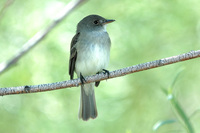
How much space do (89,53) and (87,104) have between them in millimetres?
784

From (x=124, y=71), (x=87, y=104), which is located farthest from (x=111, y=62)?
(x=124, y=71)

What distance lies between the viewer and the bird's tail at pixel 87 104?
485 cm

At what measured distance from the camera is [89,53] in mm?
4605

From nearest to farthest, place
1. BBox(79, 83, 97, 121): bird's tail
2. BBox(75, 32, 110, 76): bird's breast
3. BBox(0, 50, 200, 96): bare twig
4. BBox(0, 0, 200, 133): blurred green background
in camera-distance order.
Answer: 1. BBox(0, 50, 200, 96): bare twig
2. BBox(75, 32, 110, 76): bird's breast
3. BBox(79, 83, 97, 121): bird's tail
4. BBox(0, 0, 200, 133): blurred green background

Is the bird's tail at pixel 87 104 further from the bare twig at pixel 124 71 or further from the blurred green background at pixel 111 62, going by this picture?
the bare twig at pixel 124 71

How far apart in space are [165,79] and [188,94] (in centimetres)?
60

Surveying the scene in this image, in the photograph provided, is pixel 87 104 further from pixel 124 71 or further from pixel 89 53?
pixel 124 71

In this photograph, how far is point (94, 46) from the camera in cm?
→ 466

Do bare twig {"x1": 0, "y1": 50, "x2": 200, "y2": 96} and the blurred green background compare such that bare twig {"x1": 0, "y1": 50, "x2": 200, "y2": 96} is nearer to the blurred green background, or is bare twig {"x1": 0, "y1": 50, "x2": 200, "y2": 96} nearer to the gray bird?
the gray bird

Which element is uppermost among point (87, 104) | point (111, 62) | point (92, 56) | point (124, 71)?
point (111, 62)

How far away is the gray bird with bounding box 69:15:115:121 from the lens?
15.1 feet

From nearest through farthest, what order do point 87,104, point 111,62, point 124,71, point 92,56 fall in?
point 124,71, point 92,56, point 87,104, point 111,62

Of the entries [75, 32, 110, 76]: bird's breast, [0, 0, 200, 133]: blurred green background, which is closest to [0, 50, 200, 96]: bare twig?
[75, 32, 110, 76]: bird's breast

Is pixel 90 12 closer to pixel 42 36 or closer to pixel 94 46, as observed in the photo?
pixel 94 46
